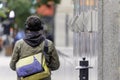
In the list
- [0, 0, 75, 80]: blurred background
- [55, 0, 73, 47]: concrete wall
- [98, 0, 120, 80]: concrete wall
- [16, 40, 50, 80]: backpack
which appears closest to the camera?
[16, 40, 50, 80]: backpack

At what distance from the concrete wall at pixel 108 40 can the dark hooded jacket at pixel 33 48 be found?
0.77 m

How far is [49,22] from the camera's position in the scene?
172 ft

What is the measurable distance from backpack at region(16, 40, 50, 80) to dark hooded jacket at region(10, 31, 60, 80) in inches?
3.6

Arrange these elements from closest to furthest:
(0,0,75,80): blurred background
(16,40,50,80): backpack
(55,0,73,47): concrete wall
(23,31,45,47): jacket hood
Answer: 1. (16,40,50,80): backpack
2. (23,31,45,47): jacket hood
3. (0,0,75,80): blurred background
4. (55,0,73,47): concrete wall

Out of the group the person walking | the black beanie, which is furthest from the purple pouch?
the black beanie

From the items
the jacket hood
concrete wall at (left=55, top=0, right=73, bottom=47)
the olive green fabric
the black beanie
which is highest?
the black beanie

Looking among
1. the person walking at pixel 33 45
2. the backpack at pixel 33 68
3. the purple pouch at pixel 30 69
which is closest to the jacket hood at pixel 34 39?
the person walking at pixel 33 45

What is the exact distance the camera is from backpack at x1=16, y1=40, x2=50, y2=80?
9.19 meters

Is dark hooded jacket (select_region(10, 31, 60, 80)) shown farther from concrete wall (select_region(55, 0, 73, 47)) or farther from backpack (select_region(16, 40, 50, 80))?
concrete wall (select_region(55, 0, 73, 47))

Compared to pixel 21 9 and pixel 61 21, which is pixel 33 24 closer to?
pixel 21 9

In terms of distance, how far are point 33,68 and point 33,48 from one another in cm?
35

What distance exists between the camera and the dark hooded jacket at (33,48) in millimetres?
9375

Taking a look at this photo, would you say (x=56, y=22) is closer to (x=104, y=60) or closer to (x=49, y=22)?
(x=49, y=22)

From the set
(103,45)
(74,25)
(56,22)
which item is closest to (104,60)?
(103,45)
